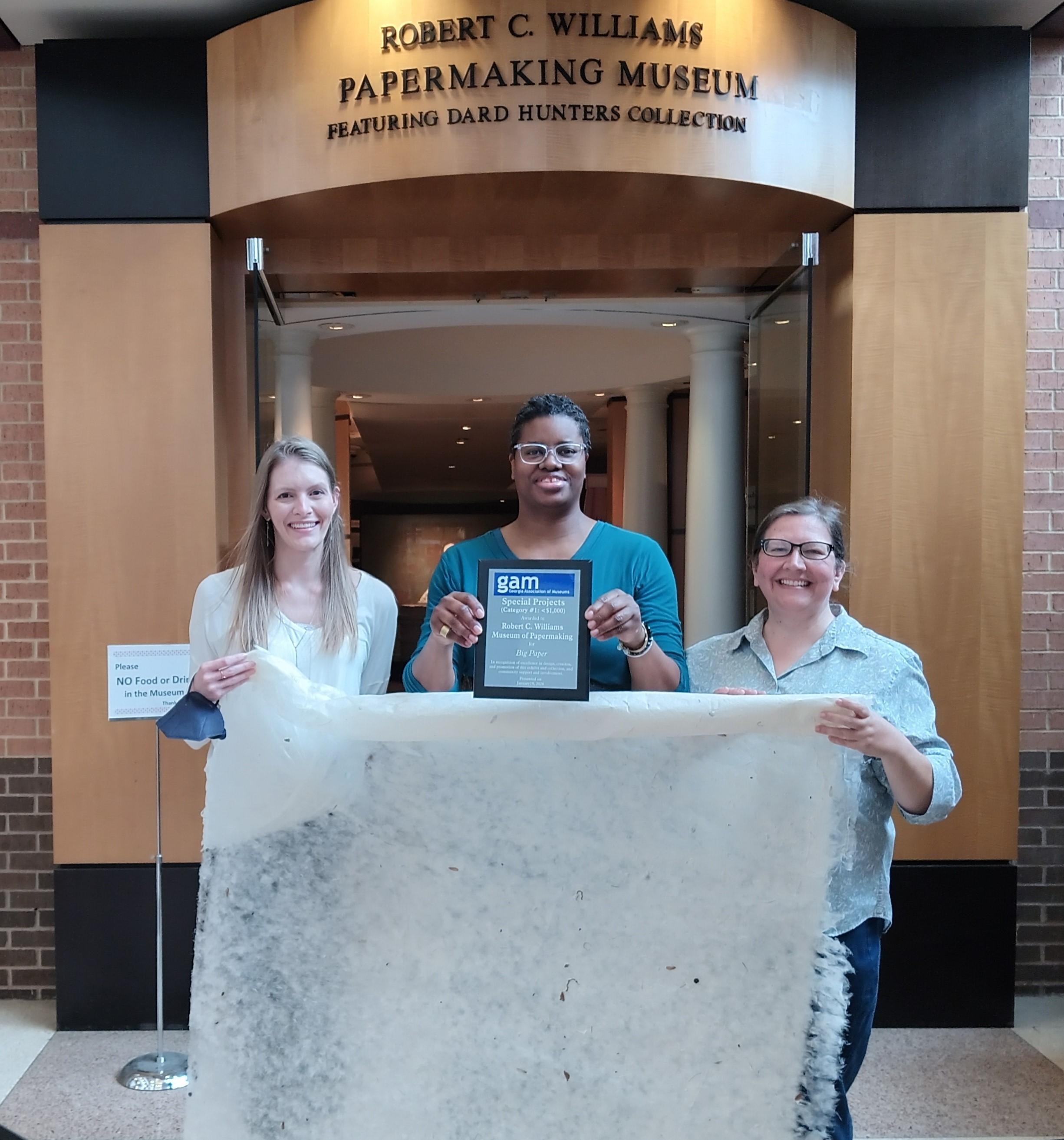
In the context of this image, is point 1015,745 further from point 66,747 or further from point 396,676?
point 66,747

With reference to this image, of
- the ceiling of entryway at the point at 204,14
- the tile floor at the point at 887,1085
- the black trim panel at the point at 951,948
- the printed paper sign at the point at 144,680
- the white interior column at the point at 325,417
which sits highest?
the ceiling of entryway at the point at 204,14

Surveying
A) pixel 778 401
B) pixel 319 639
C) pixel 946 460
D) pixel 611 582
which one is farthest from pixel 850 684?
pixel 778 401

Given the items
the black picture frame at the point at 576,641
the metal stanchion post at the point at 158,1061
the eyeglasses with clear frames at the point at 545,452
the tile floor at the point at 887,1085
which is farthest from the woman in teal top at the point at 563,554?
the tile floor at the point at 887,1085

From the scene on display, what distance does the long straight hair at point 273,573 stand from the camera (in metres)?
1.94

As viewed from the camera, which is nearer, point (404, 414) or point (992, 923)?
point (992, 923)

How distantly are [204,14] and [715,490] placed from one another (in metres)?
2.26

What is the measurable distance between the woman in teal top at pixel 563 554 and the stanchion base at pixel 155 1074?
5.77 ft

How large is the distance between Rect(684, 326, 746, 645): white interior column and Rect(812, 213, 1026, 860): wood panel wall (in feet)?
1.51

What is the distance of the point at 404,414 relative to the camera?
18.7 feet

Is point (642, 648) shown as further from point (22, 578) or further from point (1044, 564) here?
point (22, 578)

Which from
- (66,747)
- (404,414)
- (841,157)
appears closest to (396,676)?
(66,747)

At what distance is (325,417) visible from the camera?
4.05 meters

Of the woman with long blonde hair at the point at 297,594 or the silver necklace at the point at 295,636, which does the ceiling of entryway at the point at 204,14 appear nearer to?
the woman with long blonde hair at the point at 297,594

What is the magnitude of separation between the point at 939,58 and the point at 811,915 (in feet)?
9.37
